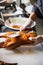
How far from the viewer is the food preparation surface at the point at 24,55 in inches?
34.9

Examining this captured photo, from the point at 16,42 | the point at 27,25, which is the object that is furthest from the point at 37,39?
the point at 27,25

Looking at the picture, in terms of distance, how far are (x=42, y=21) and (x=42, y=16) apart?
0.46 feet

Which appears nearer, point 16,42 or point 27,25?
point 16,42

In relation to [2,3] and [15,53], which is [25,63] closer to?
[15,53]

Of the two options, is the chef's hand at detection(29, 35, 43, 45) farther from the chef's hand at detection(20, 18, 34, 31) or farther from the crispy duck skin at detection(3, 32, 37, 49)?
the chef's hand at detection(20, 18, 34, 31)

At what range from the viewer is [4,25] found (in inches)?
50.6

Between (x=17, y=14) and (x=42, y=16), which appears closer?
(x=42, y=16)

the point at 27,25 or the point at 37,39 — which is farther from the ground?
the point at 27,25

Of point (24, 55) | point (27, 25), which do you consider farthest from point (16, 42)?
point (27, 25)

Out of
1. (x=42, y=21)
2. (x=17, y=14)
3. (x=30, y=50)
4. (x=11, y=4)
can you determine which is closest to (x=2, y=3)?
(x=11, y=4)

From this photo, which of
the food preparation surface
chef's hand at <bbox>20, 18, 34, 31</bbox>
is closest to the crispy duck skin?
the food preparation surface

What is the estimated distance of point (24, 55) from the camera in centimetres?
94

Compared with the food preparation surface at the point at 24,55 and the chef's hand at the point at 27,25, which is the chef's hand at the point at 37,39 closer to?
the food preparation surface at the point at 24,55

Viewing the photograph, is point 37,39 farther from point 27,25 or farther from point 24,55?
point 27,25
